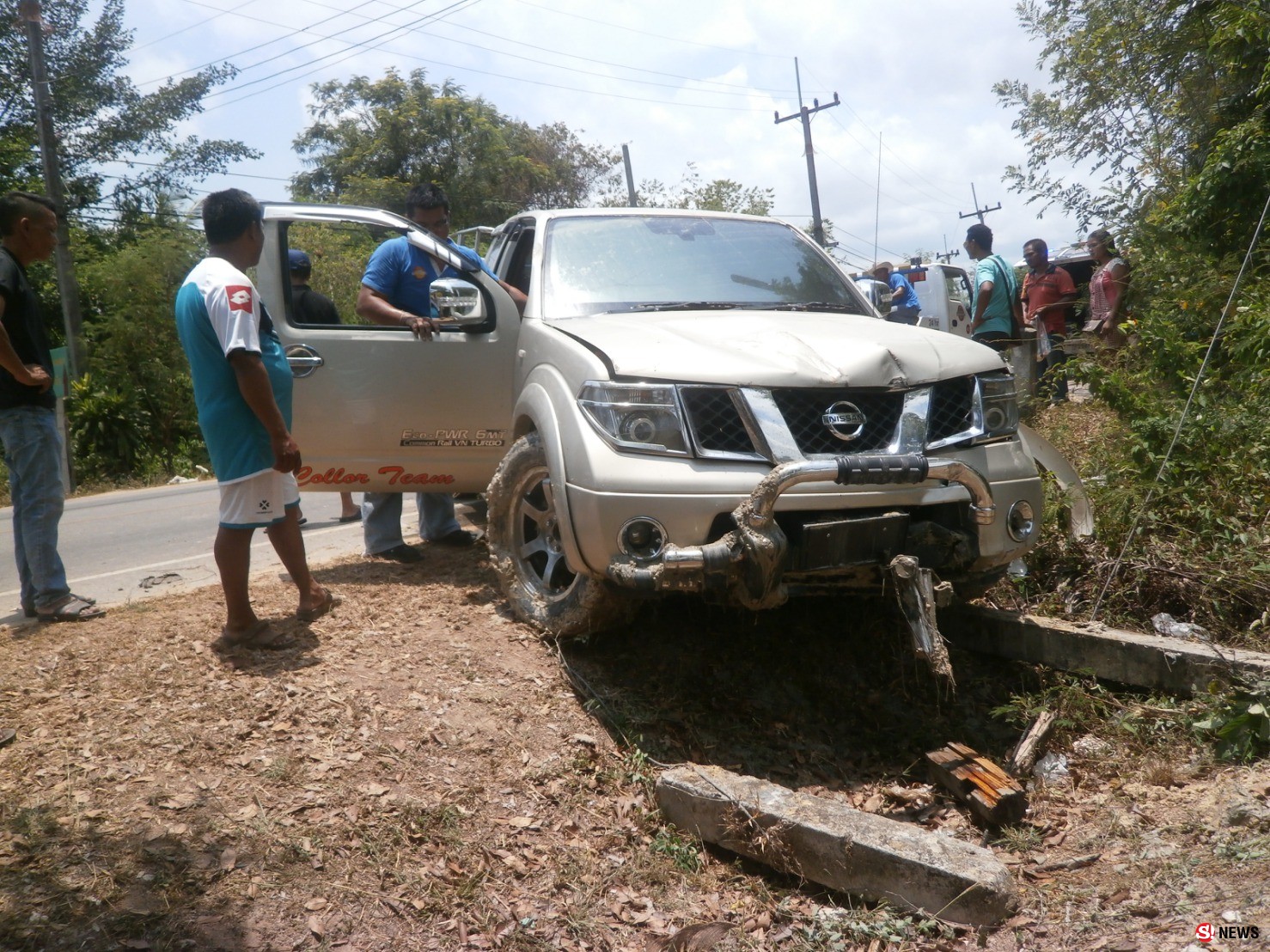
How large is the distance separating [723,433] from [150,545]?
6.41m

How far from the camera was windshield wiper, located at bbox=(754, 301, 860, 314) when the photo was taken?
4.49 meters

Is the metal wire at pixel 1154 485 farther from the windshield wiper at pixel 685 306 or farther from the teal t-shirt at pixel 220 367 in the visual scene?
the teal t-shirt at pixel 220 367

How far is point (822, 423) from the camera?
11.4 feet

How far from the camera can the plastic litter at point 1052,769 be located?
355 centimetres

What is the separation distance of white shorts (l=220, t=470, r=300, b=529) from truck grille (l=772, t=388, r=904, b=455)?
2119mm

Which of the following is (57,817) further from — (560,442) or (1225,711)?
(1225,711)

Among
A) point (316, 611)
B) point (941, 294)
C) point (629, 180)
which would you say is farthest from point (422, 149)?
point (316, 611)

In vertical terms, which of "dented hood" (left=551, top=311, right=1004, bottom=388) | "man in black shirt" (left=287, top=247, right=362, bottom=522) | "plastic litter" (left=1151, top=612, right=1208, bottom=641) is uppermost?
"man in black shirt" (left=287, top=247, right=362, bottom=522)

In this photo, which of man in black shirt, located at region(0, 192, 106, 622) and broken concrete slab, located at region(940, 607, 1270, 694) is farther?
man in black shirt, located at region(0, 192, 106, 622)

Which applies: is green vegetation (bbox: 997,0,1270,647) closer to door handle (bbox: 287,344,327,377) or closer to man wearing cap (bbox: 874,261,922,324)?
man wearing cap (bbox: 874,261,922,324)

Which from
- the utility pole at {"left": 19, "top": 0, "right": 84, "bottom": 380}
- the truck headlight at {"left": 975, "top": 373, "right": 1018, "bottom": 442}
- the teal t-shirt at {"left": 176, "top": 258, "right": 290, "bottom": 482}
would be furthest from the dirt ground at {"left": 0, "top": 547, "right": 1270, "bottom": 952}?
the utility pole at {"left": 19, "top": 0, "right": 84, "bottom": 380}

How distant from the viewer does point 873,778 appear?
370cm

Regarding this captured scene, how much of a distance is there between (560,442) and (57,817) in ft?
6.53

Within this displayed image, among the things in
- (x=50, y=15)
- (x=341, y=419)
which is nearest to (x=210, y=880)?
(x=341, y=419)
